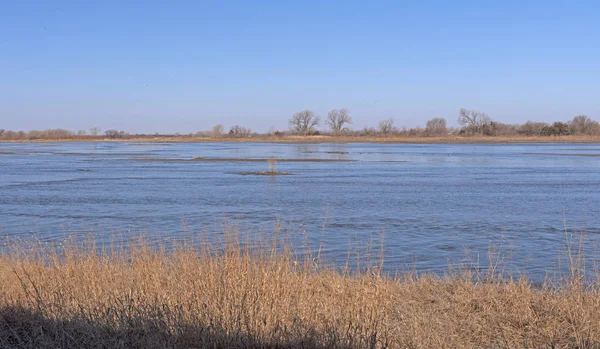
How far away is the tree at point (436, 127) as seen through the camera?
159 meters

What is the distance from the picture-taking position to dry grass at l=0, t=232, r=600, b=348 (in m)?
6.40

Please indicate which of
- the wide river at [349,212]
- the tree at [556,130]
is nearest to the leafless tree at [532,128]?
the tree at [556,130]

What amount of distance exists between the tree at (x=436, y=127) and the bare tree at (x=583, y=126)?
30.9 m

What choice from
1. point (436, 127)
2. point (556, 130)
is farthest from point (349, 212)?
point (436, 127)

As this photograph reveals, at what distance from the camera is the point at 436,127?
17038 cm

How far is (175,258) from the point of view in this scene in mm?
9781

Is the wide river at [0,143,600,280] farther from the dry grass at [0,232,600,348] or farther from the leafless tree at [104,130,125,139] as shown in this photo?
the leafless tree at [104,130,125,139]

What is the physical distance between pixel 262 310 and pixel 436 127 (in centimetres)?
16838

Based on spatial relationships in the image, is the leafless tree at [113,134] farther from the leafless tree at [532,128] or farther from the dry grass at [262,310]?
the dry grass at [262,310]

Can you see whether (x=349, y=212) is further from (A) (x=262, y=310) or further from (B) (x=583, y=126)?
(B) (x=583, y=126)

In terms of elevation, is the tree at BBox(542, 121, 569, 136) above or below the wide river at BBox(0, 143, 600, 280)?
above

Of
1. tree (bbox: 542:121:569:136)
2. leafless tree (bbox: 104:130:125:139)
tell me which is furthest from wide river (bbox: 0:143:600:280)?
leafless tree (bbox: 104:130:125:139)

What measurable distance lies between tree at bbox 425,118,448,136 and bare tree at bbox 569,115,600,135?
30.9m

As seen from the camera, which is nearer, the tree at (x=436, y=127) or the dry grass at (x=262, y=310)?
the dry grass at (x=262, y=310)
